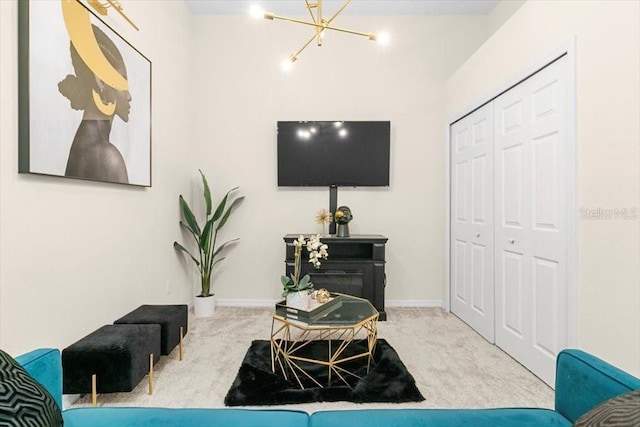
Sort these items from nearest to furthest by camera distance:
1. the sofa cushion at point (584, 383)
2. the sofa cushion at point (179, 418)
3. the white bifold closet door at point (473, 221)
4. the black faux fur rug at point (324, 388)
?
the sofa cushion at point (584, 383)
the sofa cushion at point (179, 418)
the black faux fur rug at point (324, 388)
the white bifold closet door at point (473, 221)

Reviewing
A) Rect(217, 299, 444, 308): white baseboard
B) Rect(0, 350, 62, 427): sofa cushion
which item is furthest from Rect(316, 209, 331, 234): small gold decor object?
Rect(0, 350, 62, 427): sofa cushion

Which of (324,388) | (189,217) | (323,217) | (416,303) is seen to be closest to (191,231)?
(189,217)

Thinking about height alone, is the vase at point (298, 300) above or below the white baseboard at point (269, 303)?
above

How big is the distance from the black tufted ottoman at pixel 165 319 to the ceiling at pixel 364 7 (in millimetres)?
3300

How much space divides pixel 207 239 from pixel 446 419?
3108 mm

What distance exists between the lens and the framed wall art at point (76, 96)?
5.56ft

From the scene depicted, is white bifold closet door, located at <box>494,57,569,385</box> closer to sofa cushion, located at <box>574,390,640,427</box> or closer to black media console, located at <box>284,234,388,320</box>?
black media console, located at <box>284,234,388,320</box>

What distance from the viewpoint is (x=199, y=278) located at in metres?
4.08

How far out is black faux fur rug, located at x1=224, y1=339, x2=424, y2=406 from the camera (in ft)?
6.41

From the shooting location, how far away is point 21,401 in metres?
0.75

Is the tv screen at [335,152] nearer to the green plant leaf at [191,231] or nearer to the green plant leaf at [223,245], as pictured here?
the green plant leaf at [223,245]

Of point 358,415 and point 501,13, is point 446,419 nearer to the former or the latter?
point 358,415

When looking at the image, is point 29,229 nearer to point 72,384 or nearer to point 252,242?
point 72,384

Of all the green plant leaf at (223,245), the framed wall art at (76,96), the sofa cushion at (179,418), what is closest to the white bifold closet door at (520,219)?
the sofa cushion at (179,418)
